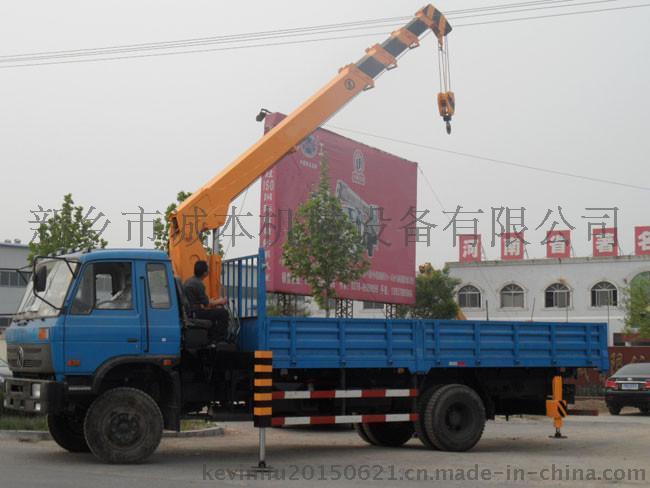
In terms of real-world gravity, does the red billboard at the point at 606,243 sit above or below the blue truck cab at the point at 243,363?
above

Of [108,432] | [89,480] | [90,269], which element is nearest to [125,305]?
[90,269]

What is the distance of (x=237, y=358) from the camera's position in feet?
43.7

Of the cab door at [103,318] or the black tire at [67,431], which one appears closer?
the cab door at [103,318]

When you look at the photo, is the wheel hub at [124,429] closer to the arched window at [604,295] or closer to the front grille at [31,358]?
the front grille at [31,358]

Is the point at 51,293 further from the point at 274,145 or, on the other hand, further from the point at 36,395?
the point at 274,145

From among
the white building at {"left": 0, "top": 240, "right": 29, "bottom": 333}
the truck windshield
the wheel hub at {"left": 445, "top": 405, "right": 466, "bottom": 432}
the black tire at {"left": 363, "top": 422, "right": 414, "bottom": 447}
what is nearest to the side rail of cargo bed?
the wheel hub at {"left": 445, "top": 405, "right": 466, "bottom": 432}

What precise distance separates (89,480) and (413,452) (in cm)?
550

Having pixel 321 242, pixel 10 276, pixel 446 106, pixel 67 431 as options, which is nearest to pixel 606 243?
pixel 321 242

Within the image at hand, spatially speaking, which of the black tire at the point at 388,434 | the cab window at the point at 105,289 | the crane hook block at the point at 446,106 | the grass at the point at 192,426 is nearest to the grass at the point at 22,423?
the grass at the point at 192,426

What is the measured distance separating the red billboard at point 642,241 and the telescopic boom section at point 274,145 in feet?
126

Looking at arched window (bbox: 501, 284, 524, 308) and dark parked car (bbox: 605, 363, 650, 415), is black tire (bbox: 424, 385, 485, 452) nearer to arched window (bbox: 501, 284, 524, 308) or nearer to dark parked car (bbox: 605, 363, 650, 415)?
dark parked car (bbox: 605, 363, 650, 415)

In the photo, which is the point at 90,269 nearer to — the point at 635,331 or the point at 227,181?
the point at 227,181

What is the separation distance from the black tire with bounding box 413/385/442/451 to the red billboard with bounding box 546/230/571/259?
140ft

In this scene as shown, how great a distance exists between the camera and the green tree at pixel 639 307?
4579 centimetres
